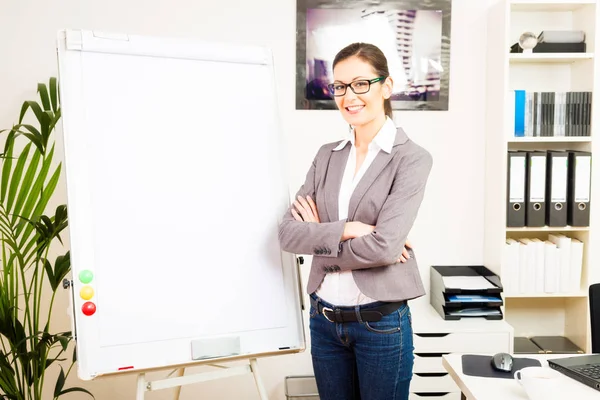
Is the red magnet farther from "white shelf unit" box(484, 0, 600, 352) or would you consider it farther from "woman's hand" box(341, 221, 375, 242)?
"white shelf unit" box(484, 0, 600, 352)

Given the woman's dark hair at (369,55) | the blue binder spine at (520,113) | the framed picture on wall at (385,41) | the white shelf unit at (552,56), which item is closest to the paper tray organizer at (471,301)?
the blue binder spine at (520,113)

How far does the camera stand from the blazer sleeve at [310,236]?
179cm

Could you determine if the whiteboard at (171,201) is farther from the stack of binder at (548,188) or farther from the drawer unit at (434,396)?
the stack of binder at (548,188)

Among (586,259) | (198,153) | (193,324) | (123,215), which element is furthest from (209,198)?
(586,259)

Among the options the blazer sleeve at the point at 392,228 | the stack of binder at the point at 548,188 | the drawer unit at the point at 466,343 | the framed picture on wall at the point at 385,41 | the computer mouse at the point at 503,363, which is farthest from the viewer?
the framed picture on wall at the point at 385,41

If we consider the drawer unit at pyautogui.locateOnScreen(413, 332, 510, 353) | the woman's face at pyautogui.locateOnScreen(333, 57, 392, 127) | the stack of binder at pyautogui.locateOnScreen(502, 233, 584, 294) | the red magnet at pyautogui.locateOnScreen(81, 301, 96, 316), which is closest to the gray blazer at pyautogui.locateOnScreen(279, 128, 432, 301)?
the woman's face at pyautogui.locateOnScreen(333, 57, 392, 127)

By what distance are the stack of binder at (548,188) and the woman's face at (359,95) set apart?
3.73 ft

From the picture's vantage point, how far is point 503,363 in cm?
163

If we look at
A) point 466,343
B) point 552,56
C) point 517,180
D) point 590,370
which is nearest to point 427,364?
point 466,343

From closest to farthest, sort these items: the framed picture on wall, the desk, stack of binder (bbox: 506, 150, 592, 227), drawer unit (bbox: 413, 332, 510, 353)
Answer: the desk < drawer unit (bbox: 413, 332, 510, 353) < stack of binder (bbox: 506, 150, 592, 227) < the framed picture on wall

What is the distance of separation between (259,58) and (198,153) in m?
0.39

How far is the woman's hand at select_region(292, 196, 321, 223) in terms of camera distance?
1921mm

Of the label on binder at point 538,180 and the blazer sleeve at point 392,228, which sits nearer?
the blazer sleeve at point 392,228

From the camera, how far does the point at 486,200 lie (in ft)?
9.89
